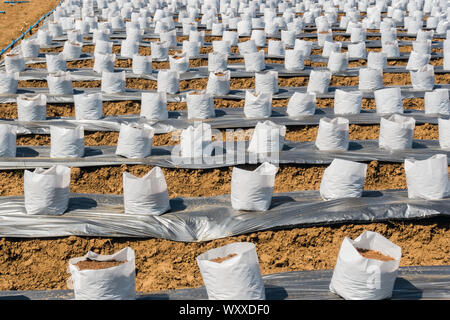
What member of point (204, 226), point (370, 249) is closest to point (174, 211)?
point (204, 226)

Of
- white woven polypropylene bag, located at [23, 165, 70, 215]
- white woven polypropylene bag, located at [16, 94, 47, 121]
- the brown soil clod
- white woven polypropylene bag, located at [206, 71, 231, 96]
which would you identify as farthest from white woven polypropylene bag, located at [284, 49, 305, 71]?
the brown soil clod

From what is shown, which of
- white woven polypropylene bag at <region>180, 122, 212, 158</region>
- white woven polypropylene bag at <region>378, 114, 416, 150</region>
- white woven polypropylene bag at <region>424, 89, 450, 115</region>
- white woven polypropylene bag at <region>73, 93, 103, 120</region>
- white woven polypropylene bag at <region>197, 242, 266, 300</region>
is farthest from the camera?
white woven polypropylene bag at <region>424, 89, 450, 115</region>

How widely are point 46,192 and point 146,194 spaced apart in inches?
42.8

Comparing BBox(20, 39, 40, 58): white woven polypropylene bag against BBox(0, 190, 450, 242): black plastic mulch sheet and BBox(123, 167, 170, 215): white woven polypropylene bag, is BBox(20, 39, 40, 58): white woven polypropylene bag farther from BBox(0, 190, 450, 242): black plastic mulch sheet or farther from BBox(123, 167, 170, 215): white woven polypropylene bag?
BBox(123, 167, 170, 215): white woven polypropylene bag

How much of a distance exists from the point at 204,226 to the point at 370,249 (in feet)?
6.01

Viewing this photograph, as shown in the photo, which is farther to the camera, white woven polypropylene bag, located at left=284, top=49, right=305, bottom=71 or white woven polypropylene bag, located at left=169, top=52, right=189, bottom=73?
white woven polypropylene bag, located at left=284, top=49, right=305, bottom=71

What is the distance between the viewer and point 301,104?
8.37m

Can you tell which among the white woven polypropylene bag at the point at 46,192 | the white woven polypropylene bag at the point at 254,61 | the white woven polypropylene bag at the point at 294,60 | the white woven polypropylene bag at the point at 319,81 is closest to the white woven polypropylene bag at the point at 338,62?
the white woven polypropylene bag at the point at 294,60

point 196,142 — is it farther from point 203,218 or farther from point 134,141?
point 203,218

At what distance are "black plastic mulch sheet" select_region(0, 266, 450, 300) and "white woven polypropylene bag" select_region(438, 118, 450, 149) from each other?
3206 millimetres

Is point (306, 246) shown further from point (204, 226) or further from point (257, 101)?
point (257, 101)

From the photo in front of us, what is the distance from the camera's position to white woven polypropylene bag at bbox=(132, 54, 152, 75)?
10586mm

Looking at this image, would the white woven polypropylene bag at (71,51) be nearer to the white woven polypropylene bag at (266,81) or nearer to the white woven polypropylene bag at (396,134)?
the white woven polypropylene bag at (266,81)

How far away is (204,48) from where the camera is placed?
12766mm
